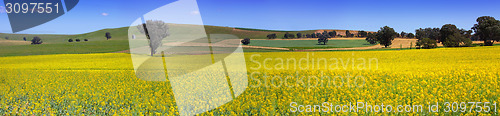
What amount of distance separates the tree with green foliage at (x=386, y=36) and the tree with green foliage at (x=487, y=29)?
13.7m

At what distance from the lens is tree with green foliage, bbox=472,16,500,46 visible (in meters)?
53.6

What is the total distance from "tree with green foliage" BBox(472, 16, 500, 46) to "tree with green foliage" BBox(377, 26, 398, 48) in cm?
1373

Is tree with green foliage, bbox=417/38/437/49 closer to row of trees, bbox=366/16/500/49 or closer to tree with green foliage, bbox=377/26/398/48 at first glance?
row of trees, bbox=366/16/500/49

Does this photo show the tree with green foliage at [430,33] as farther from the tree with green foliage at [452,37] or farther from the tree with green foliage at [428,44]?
the tree with green foliage at [428,44]

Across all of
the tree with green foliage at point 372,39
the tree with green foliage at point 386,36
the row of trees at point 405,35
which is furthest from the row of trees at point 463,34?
the row of trees at point 405,35

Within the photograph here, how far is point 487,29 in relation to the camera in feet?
178

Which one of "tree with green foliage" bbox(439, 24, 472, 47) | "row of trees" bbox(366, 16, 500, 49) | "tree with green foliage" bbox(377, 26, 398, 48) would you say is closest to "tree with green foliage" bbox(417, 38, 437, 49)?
"row of trees" bbox(366, 16, 500, 49)

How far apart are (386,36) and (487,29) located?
670 inches

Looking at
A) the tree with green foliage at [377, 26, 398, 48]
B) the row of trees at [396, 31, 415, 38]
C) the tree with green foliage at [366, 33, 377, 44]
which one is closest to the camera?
the tree with green foliage at [377, 26, 398, 48]

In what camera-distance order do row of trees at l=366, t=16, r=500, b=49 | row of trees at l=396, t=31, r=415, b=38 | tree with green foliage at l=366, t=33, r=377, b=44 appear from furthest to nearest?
1. row of trees at l=396, t=31, r=415, b=38
2. tree with green foliage at l=366, t=33, r=377, b=44
3. row of trees at l=366, t=16, r=500, b=49

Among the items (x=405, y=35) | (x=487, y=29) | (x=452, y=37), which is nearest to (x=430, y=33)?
(x=487, y=29)

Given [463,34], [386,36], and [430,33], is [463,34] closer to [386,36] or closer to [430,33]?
[430,33]

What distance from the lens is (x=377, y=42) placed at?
70.6 metres

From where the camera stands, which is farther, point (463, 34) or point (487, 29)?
point (463, 34)
